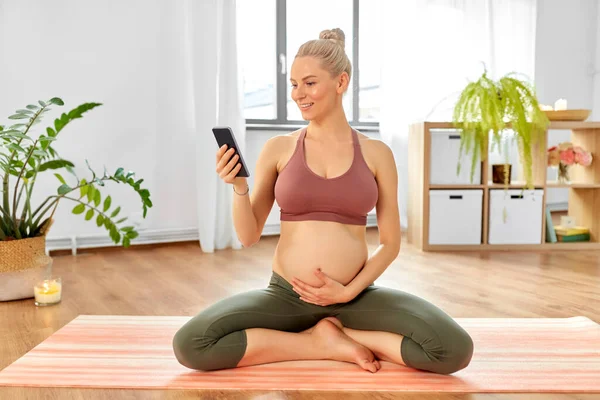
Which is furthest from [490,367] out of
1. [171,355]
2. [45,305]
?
[45,305]

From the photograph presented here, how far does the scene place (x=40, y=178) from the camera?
3.47 meters

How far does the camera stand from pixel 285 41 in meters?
4.30

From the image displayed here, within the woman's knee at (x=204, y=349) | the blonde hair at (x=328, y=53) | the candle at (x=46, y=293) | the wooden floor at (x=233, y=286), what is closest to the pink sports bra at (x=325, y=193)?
the blonde hair at (x=328, y=53)

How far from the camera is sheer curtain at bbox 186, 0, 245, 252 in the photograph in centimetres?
366

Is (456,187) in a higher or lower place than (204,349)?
higher

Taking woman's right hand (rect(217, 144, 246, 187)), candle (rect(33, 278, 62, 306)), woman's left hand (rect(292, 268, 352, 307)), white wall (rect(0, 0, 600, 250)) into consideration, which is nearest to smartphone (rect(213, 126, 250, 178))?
woman's right hand (rect(217, 144, 246, 187))

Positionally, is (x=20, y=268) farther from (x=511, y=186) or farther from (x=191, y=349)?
(x=511, y=186)

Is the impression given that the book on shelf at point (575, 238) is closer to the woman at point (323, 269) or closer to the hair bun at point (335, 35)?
the woman at point (323, 269)

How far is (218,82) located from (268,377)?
247 centimetres

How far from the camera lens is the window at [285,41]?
169 inches

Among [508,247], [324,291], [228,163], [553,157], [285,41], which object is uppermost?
[285,41]

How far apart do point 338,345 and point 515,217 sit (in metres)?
2.36

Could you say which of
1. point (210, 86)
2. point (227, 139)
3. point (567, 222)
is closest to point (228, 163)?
point (227, 139)

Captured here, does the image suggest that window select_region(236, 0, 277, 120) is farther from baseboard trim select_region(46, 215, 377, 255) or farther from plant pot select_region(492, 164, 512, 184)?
plant pot select_region(492, 164, 512, 184)
